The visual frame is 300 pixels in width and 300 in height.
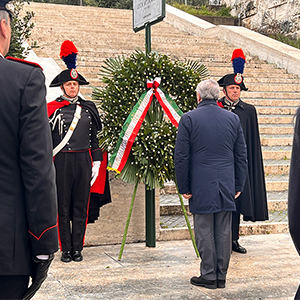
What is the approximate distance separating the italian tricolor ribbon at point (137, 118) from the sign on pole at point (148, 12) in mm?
738

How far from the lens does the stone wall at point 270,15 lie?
56.3 feet

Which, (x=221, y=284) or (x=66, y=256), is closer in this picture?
(x=221, y=284)

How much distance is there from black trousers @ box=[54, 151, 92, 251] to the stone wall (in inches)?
554

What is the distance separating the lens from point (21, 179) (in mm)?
2176

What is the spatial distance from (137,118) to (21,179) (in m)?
3.00

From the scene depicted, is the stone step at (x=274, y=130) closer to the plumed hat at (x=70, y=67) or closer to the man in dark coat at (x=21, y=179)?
the plumed hat at (x=70, y=67)

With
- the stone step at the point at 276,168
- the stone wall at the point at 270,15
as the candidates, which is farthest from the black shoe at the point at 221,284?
the stone wall at the point at 270,15

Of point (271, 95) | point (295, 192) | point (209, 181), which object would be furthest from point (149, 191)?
point (271, 95)

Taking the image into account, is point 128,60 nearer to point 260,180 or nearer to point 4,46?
point 260,180

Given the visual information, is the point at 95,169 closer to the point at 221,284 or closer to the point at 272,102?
the point at 221,284

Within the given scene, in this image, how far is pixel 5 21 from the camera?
2.12 m

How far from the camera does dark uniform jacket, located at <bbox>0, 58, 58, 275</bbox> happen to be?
6.93ft

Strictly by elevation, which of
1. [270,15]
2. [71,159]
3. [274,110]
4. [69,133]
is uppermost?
[270,15]

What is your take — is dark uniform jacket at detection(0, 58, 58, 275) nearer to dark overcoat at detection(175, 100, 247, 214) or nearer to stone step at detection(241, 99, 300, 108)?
dark overcoat at detection(175, 100, 247, 214)
